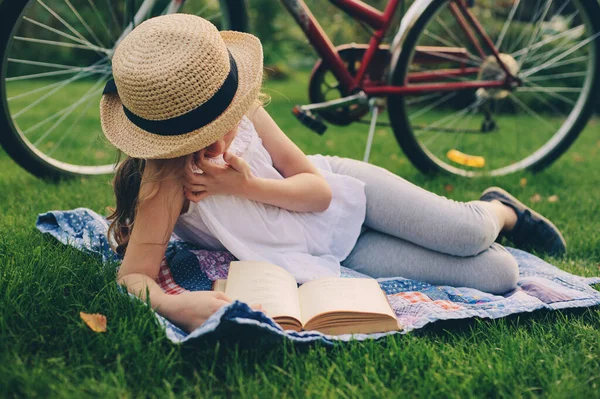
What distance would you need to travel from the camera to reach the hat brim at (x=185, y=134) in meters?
1.49

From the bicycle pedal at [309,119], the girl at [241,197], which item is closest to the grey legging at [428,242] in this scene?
the girl at [241,197]

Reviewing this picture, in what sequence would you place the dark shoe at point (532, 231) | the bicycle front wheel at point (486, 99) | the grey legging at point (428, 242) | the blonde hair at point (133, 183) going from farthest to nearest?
the bicycle front wheel at point (486, 99)
the dark shoe at point (532, 231)
the grey legging at point (428, 242)
the blonde hair at point (133, 183)

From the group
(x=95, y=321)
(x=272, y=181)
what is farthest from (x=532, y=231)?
(x=95, y=321)

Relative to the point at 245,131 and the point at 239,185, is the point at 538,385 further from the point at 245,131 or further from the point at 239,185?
the point at 245,131

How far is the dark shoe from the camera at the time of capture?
2.26 m

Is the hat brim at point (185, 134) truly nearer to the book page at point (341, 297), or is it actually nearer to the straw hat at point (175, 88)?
the straw hat at point (175, 88)

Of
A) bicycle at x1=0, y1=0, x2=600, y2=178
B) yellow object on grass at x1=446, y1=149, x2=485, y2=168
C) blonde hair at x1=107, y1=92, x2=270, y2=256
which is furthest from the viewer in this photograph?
yellow object on grass at x1=446, y1=149, x2=485, y2=168

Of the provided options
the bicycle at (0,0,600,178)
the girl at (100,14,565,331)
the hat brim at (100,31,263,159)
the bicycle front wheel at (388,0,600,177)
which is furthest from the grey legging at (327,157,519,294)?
the bicycle front wheel at (388,0,600,177)

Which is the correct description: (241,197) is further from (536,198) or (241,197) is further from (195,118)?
(536,198)

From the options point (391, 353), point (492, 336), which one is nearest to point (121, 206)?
point (391, 353)

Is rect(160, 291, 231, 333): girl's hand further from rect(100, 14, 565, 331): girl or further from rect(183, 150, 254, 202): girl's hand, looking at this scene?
rect(183, 150, 254, 202): girl's hand

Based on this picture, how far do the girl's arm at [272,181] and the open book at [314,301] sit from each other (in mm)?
214

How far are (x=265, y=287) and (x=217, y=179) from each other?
0.32 m

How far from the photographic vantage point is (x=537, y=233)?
2277 mm
